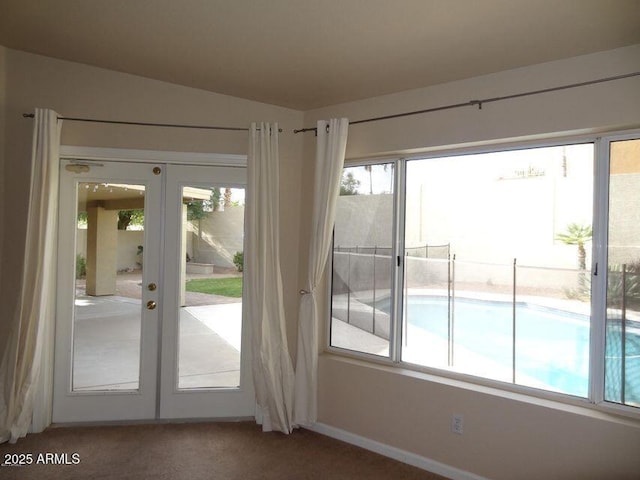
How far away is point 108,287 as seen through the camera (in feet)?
11.5

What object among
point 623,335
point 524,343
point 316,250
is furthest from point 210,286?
point 623,335

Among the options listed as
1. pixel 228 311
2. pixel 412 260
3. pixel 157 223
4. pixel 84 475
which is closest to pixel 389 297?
pixel 412 260

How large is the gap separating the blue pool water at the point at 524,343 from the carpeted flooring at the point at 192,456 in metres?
A: 0.80

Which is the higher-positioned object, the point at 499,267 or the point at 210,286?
the point at 499,267

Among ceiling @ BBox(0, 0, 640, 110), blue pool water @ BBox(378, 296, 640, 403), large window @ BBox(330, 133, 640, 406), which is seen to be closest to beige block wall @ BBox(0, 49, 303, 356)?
ceiling @ BBox(0, 0, 640, 110)

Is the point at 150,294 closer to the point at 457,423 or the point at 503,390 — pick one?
the point at 457,423

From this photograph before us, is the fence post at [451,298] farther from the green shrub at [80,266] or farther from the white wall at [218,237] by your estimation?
the green shrub at [80,266]

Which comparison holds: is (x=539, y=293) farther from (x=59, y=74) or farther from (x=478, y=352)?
(x=59, y=74)

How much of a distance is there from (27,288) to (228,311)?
54.9 inches

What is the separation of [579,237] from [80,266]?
3.39m

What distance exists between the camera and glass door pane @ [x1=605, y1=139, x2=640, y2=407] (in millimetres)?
2463

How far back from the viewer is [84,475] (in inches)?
109

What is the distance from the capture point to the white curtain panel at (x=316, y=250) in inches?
130

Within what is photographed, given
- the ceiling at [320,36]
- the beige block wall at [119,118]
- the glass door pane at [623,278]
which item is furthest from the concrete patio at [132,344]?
the glass door pane at [623,278]
